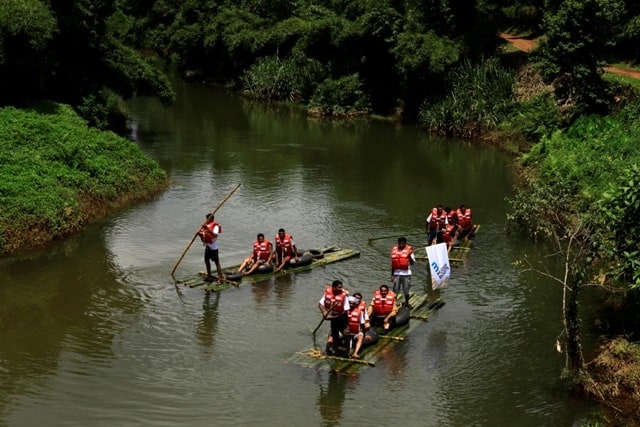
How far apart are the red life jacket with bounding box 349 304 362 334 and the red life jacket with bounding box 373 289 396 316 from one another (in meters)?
1.42

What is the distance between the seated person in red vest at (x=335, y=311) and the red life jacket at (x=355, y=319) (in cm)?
14

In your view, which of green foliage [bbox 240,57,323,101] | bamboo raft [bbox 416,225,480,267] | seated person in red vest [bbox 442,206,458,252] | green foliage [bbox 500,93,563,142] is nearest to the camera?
bamboo raft [bbox 416,225,480,267]

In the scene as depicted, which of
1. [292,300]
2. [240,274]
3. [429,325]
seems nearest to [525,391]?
[429,325]

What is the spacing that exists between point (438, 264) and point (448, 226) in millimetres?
4642

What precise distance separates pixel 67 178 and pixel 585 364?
19.0 meters

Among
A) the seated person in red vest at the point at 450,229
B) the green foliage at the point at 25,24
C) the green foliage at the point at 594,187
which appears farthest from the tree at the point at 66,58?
the green foliage at the point at 594,187

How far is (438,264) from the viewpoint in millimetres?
21703

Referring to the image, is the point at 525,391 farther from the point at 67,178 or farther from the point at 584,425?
the point at 67,178

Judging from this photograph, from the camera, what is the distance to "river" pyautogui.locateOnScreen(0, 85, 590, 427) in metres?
16.0

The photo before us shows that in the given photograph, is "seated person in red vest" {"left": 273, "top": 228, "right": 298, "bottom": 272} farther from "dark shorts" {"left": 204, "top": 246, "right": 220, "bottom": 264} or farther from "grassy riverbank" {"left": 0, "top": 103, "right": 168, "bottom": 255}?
"grassy riverbank" {"left": 0, "top": 103, "right": 168, "bottom": 255}

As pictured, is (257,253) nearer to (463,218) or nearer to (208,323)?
(208,323)

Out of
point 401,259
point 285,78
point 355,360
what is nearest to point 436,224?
point 401,259

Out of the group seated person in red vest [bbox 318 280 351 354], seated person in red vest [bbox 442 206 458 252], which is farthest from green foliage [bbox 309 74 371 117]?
seated person in red vest [bbox 318 280 351 354]

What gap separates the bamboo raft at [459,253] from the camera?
25.4 m
